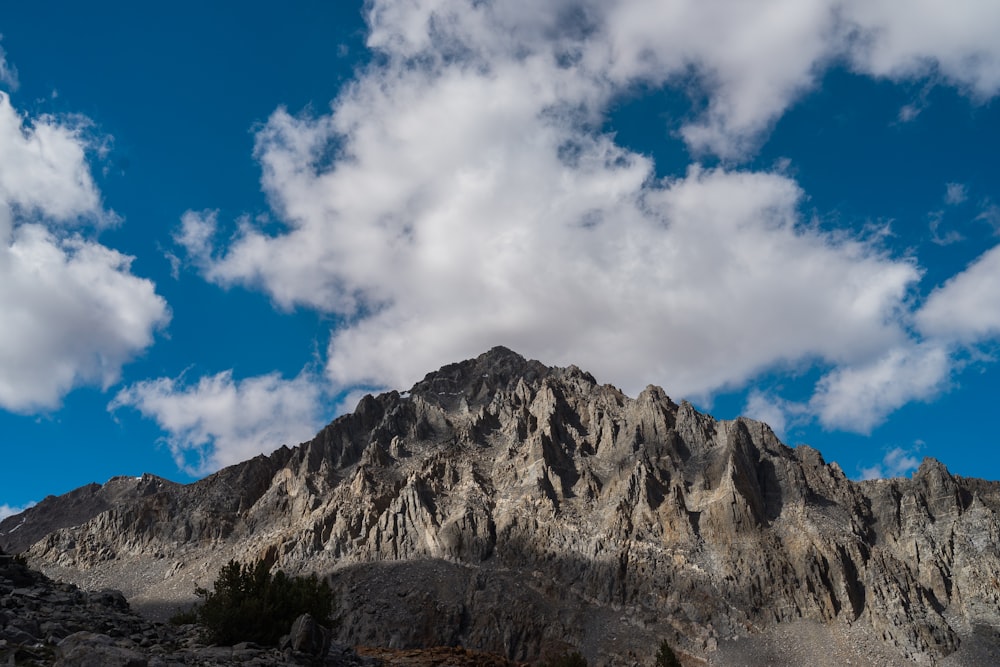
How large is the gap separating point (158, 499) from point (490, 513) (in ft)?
286

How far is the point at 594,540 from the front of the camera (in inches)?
5428

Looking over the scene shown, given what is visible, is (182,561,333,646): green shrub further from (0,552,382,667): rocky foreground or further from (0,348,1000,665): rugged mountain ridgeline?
(0,348,1000,665): rugged mountain ridgeline

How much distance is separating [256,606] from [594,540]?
11376 cm

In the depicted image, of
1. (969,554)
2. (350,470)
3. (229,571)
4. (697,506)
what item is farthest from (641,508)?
(229,571)

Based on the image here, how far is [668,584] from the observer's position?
12675 cm

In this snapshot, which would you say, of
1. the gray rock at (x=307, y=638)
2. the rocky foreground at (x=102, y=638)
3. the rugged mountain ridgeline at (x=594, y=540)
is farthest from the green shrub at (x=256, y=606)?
the rugged mountain ridgeline at (x=594, y=540)

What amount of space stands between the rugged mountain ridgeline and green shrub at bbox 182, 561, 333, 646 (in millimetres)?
88990

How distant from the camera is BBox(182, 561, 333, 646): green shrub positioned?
30.4 m

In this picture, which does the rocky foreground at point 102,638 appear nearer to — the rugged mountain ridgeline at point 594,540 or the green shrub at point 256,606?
the green shrub at point 256,606

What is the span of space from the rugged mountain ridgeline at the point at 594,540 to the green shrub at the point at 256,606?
89.0 m

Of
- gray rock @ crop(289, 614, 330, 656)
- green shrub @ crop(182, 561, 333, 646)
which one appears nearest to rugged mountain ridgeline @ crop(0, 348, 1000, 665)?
green shrub @ crop(182, 561, 333, 646)

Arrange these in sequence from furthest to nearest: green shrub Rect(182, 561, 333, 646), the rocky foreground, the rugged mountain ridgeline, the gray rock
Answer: the rugged mountain ridgeline < green shrub Rect(182, 561, 333, 646) < the gray rock < the rocky foreground

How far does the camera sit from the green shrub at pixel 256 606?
99.6 ft

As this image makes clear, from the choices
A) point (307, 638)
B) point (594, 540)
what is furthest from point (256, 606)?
point (594, 540)
